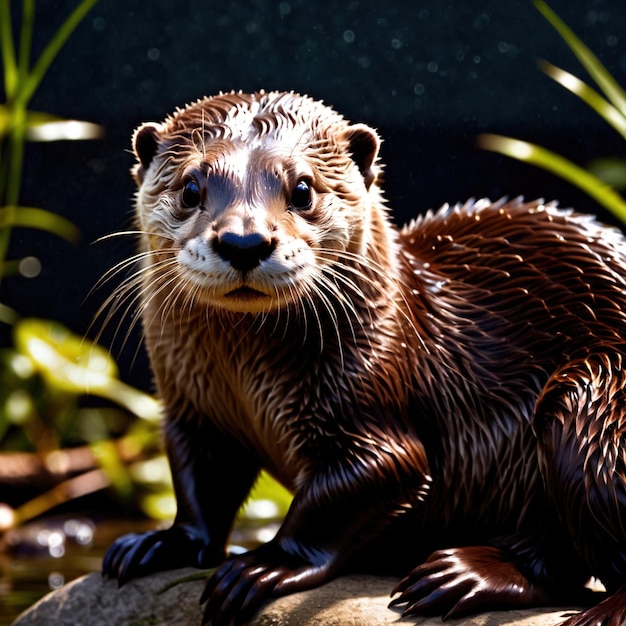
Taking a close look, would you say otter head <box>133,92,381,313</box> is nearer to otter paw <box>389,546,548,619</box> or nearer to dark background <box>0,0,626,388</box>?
otter paw <box>389,546,548,619</box>

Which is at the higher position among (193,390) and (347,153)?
(347,153)

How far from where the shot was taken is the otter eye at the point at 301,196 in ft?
5.41

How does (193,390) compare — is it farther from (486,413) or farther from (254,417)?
(486,413)

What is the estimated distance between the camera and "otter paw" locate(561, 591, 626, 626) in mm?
1446

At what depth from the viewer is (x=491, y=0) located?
4.12 metres

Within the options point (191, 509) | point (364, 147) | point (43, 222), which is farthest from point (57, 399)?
point (364, 147)

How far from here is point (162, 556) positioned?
1.88m

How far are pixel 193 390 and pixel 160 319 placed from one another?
127mm

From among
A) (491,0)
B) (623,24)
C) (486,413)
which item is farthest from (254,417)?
(623,24)

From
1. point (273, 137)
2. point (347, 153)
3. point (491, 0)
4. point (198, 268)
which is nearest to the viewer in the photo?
point (198, 268)

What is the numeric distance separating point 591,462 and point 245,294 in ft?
1.75

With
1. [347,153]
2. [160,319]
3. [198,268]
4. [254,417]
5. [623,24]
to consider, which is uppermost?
[623,24]

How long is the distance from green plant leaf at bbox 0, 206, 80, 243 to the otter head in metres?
1.75

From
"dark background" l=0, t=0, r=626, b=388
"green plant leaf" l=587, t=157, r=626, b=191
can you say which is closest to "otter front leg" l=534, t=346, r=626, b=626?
"green plant leaf" l=587, t=157, r=626, b=191
